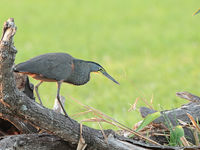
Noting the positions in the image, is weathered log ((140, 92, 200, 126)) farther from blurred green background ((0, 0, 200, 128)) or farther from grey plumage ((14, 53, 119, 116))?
blurred green background ((0, 0, 200, 128))

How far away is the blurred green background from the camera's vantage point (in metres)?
7.90

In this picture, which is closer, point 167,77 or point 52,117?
point 52,117

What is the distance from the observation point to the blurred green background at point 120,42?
25.9 ft

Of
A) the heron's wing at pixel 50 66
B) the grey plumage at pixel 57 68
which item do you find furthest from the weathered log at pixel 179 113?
the heron's wing at pixel 50 66

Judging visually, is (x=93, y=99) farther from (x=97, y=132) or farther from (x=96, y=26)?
(x=96, y=26)

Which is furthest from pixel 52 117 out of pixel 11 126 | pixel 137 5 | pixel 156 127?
pixel 137 5

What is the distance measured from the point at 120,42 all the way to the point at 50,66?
31.1 ft

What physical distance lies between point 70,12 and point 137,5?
269 cm

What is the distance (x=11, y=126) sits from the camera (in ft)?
11.3

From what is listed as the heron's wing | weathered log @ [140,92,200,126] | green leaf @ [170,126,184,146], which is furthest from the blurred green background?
the heron's wing

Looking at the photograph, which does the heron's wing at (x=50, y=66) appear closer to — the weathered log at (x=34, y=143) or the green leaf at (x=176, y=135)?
the weathered log at (x=34, y=143)

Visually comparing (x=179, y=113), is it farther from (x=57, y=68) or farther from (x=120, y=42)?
(x=120, y=42)

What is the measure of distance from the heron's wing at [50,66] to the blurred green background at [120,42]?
8.26 ft

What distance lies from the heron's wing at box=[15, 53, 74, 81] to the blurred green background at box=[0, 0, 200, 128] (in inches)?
99.1
